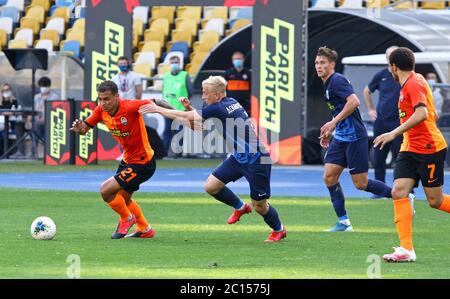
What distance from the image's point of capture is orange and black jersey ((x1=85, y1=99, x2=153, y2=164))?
49.7 ft

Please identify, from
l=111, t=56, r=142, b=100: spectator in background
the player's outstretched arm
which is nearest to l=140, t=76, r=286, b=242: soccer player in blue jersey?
the player's outstretched arm

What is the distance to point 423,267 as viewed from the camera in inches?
481

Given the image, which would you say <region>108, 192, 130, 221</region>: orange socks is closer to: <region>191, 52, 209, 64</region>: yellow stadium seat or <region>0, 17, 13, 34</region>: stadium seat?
<region>191, 52, 209, 64</region>: yellow stadium seat

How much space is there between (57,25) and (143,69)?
163 inches

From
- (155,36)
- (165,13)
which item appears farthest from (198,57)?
(165,13)

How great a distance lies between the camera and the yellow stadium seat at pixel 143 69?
3644 cm

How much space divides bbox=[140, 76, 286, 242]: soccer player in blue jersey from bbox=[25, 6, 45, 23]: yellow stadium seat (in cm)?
2567

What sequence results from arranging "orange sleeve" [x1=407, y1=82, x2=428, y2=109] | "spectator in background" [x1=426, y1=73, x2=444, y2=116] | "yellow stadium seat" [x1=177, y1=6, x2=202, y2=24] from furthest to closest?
1. "yellow stadium seat" [x1=177, y1=6, x2=202, y2=24]
2. "spectator in background" [x1=426, y1=73, x2=444, y2=116]
3. "orange sleeve" [x1=407, y1=82, x2=428, y2=109]

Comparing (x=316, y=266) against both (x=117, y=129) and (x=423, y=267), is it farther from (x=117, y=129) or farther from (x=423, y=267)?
(x=117, y=129)

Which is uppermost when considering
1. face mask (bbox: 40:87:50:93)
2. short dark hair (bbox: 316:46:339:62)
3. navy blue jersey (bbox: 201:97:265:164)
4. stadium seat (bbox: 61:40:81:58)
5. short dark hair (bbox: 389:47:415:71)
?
stadium seat (bbox: 61:40:81:58)

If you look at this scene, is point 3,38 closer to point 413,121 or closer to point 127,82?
point 127,82

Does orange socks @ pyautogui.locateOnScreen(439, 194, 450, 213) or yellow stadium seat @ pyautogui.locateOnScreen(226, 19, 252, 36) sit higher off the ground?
A: yellow stadium seat @ pyautogui.locateOnScreen(226, 19, 252, 36)

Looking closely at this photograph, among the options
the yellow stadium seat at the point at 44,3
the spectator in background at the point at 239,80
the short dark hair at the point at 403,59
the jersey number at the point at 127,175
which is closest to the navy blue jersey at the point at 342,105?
the jersey number at the point at 127,175

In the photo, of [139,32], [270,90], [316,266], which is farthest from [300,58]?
[316,266]
